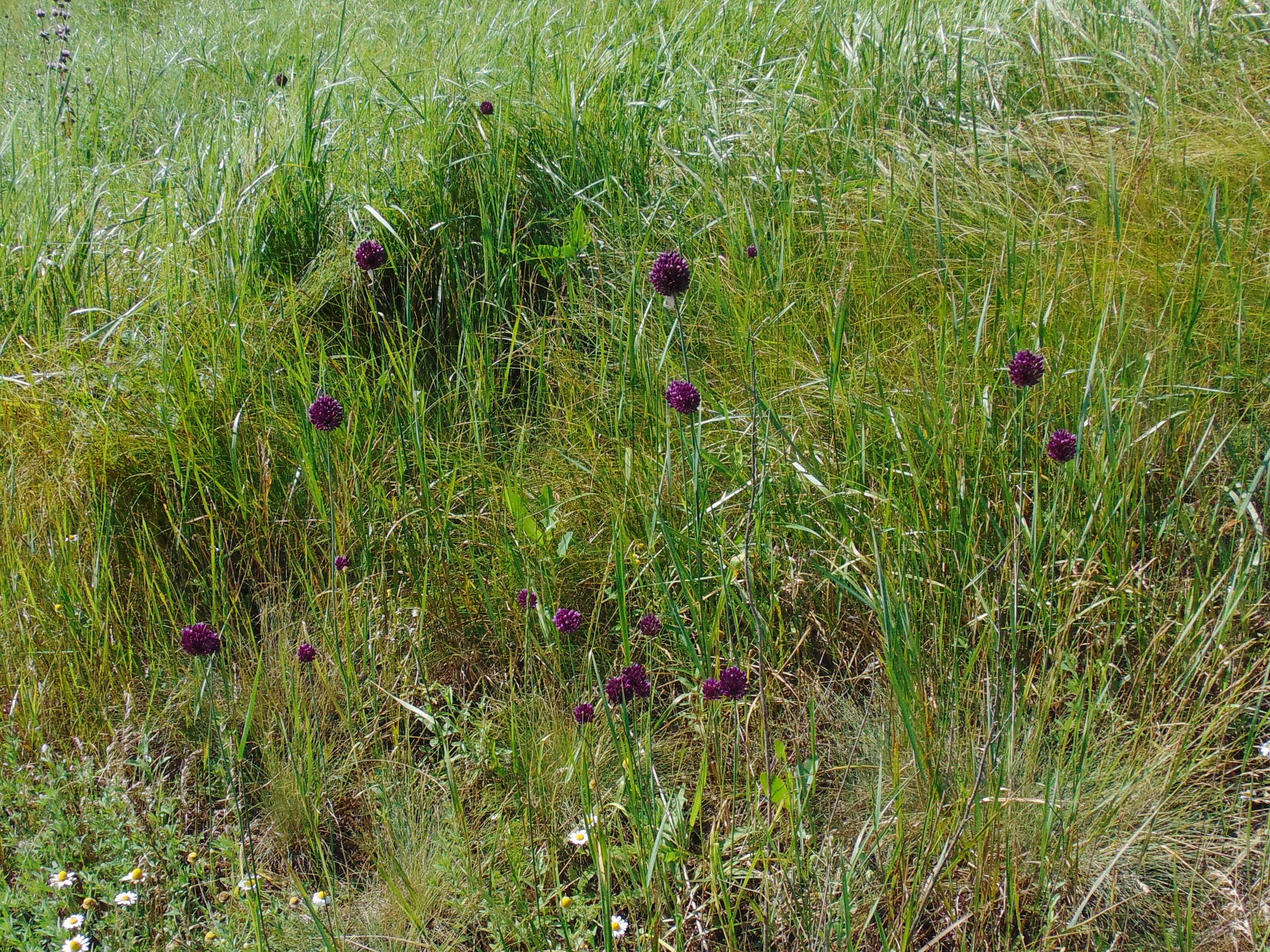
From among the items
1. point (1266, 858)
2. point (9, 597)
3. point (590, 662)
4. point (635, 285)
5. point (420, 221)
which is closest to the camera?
point (1266, 858)

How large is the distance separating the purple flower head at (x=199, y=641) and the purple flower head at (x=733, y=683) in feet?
2.52

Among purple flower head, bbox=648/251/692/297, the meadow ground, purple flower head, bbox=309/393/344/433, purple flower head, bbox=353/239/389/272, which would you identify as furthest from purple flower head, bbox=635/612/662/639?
purple flower head, bbox=353/239/389/272

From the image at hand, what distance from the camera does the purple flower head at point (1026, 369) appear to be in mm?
1521

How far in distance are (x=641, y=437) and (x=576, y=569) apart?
1.04 feet

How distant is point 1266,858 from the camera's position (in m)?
1.27

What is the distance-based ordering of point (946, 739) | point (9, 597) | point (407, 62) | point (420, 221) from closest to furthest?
point (946, 739) → point (9, 597) → point (420, 221) → point (407, 62)

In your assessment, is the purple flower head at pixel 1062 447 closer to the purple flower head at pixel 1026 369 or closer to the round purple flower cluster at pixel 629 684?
the purple flower head at pixel 1026 369

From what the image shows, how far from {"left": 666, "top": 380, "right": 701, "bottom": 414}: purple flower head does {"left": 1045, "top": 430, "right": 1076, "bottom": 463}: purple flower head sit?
0.56 metres

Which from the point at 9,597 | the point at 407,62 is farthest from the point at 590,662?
the point at 407,62

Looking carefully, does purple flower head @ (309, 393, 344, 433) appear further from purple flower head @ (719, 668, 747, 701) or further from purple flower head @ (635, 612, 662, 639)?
purple flower head @ (719, 668, 747, 701)

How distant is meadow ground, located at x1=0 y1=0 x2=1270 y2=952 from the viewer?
1423 mm

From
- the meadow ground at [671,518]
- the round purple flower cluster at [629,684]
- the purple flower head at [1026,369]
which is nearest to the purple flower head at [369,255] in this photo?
the meadow ground at [671,518]

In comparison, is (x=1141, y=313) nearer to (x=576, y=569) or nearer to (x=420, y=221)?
(x=576, y=569)

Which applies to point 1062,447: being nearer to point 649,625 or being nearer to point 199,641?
point 649,625
